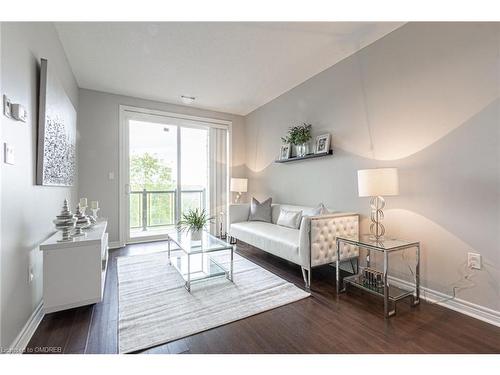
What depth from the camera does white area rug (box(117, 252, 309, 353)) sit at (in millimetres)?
1645

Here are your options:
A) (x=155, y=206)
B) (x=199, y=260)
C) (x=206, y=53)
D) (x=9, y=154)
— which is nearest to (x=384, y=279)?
(x=199, y=260)

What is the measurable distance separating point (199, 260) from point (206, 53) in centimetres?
249

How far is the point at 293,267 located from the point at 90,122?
151 inches

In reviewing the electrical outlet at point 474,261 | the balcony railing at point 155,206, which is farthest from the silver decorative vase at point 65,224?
the electrical outlet at point 474,261

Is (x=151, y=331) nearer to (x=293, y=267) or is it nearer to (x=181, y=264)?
(x=181, y=264)

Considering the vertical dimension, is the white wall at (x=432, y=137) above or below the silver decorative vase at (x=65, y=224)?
above

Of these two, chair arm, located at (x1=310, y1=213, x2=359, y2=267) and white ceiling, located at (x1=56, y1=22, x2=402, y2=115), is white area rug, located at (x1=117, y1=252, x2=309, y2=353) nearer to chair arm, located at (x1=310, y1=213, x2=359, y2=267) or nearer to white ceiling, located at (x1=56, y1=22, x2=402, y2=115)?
chair arm, located at (x1=310, y1=213, x2=359, y2=267)

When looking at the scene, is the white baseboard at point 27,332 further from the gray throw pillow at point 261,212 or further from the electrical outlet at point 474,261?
the electrical outlet at point 474,261

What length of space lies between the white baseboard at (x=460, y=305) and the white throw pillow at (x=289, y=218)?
134 centimetres

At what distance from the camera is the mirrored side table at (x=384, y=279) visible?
187 centimetres

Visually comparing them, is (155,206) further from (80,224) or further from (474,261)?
(474,261)

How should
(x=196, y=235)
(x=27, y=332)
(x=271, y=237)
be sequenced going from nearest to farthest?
(x=27, y=332) → (x=196, y=235) → (x=271, y=237)

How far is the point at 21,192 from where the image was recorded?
1.60 meters

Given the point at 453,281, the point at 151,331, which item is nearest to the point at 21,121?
the point at 151,331
